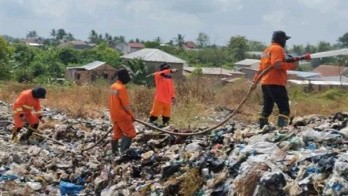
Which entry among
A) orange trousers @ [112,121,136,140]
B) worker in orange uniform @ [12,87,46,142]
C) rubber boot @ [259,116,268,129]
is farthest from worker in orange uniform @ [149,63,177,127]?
rubber boot @ [259,116,268,129]

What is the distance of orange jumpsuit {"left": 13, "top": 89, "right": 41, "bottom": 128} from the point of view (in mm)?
9844

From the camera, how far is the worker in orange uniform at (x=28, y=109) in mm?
9812

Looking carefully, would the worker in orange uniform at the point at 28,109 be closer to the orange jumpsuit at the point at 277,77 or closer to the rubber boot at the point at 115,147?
the rubber boot at the point at 115,147

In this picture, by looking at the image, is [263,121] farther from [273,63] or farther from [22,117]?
[22,117]

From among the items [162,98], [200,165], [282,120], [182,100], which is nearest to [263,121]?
[282,120]

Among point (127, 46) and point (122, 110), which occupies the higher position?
point (127, 46)

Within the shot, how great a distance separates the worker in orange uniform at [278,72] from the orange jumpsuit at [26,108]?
4419mm

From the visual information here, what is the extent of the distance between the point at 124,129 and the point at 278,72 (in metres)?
2.29

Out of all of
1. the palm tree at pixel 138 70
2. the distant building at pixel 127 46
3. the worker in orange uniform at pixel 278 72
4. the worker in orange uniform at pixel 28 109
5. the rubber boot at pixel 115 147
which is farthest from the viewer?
the distant building at pixel 127 46

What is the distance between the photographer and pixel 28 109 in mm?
9906

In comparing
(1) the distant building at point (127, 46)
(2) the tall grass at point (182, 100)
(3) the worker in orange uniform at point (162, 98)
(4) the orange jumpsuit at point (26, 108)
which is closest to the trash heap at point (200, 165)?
(4) the orange jumpsuit at point (26, 108)

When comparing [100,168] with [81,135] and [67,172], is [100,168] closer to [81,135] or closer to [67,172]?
[67,172]

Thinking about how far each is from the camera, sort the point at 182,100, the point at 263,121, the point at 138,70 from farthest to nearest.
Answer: the point at 138,70
the point at 182,100
the point at 263,121

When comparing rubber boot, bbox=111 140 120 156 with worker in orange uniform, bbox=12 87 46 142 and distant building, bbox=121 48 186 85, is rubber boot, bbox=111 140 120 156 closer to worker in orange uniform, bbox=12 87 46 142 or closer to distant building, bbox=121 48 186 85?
worker in orange uniform, bbox=12 87 46 142
